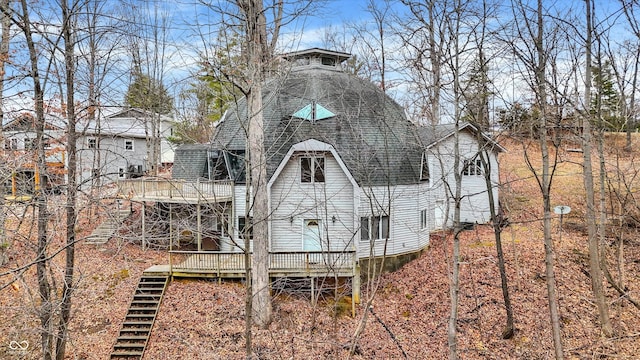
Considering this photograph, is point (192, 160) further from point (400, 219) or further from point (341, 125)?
point (400, 219)

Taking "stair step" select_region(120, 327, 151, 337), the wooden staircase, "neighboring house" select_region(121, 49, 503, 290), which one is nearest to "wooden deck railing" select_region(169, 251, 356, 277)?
"neighboring house" select_region(121, 49, 503, 290)

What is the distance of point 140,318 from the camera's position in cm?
1286

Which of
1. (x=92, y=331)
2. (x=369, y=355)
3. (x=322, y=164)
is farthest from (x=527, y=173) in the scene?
(x=92, y=331)

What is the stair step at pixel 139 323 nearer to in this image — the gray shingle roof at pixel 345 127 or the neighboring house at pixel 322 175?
the neighboring house at pixel 322 175

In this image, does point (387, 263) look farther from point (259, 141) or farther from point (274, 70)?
point (274, 70)

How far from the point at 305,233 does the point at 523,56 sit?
410 inches

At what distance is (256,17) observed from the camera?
9289 mm

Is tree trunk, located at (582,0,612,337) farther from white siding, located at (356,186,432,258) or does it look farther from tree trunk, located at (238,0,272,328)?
tree trunk, located at (238,0,272,328)

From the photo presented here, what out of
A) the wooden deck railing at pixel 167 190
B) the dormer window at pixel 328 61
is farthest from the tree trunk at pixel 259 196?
the dormer window at pixel 328 61

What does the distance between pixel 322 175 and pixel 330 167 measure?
46 cm

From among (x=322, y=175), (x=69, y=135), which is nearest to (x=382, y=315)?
(x=322, y=175)

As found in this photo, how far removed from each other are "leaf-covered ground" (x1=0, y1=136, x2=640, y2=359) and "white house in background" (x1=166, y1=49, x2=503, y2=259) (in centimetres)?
221

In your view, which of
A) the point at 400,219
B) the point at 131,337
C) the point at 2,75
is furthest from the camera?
the point at 400,219

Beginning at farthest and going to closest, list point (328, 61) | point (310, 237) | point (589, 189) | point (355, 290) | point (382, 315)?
point (328, 61)
point (310, 237)
point (355, 290)
point (382, 315)
point (589, 189)
